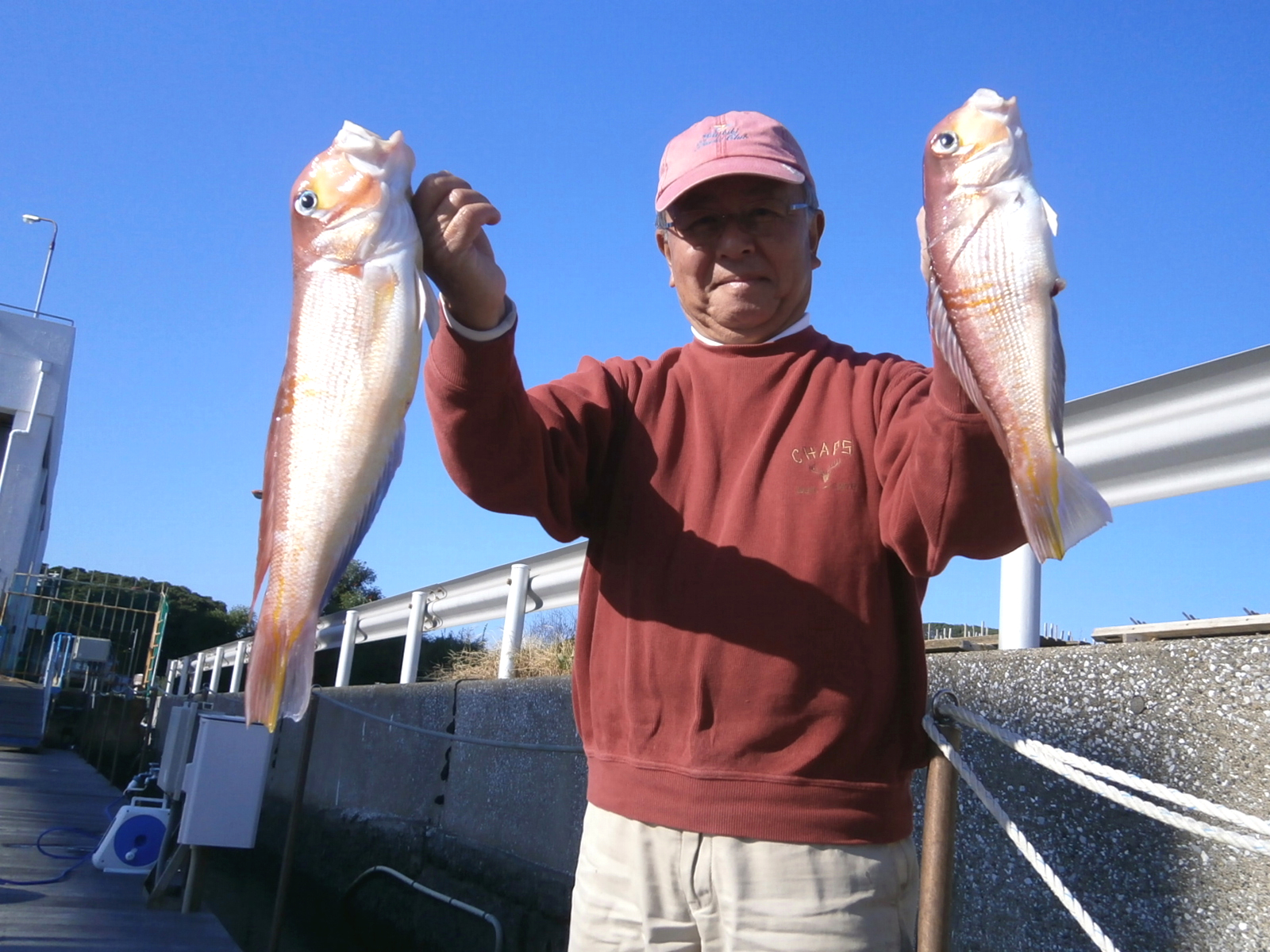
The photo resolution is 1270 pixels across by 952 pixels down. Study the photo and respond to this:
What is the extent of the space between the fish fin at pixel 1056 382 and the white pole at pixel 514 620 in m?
4.56

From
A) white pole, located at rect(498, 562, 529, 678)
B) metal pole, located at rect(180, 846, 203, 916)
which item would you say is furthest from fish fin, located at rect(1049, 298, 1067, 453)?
metal pole, located at rect(180, 846, 203, 916)

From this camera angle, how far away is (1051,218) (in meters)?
1.36

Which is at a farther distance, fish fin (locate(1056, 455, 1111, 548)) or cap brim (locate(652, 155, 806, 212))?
cap brim (locate(652, 155, 806, 212))

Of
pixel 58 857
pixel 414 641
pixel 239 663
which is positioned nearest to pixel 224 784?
pixel 414 641

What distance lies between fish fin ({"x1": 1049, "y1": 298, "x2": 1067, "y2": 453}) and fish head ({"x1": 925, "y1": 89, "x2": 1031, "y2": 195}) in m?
0.19

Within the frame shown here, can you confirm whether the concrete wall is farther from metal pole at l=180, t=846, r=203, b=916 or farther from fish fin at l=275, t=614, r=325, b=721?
metal pole at l=180, t=846, r=203, b=916

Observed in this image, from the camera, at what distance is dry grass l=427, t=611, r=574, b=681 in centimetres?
556

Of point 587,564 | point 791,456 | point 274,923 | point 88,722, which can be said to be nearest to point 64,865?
point 274,923

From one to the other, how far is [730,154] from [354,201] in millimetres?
736

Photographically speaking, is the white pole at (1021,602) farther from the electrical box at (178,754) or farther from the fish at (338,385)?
the electrical box at (178,754)

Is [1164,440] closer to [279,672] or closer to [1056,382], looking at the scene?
[1056,382]

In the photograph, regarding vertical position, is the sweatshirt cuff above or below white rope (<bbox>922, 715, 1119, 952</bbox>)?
above

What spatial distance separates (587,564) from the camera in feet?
6.75

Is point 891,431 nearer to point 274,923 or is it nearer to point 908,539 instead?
point 908,539
